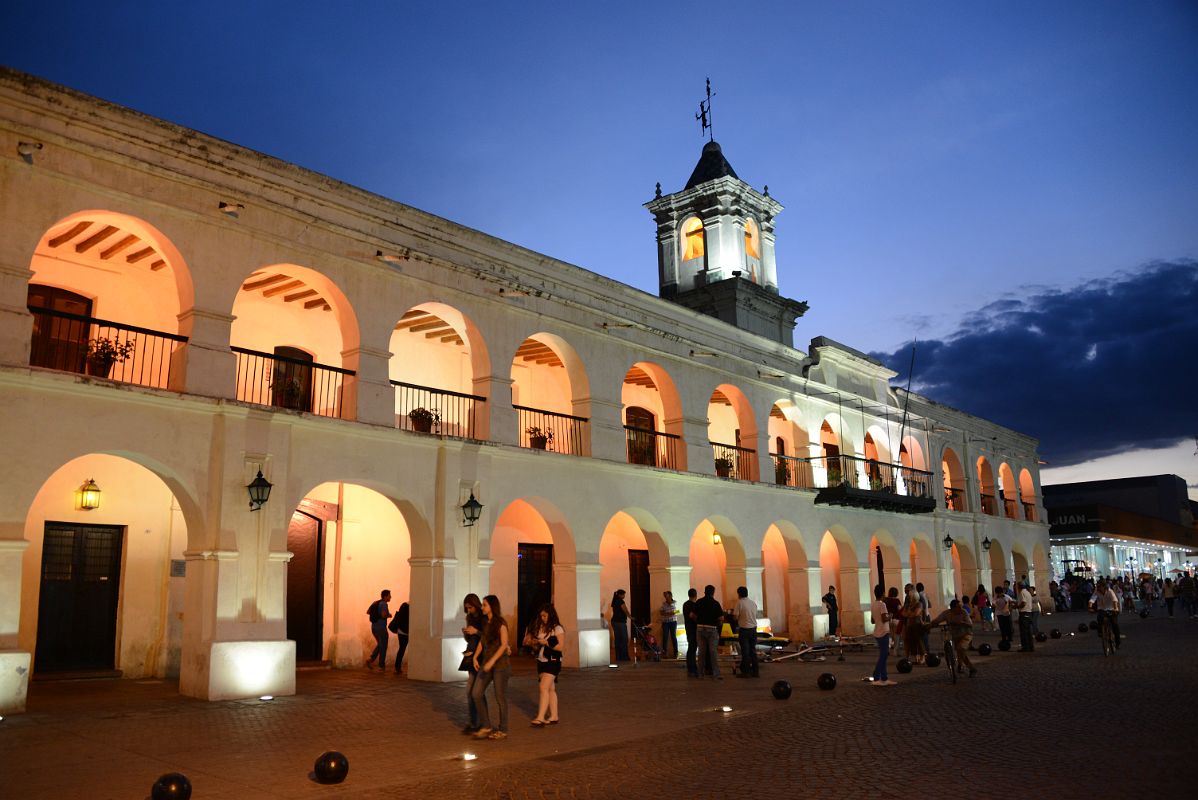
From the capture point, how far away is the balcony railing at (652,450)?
73.7ft

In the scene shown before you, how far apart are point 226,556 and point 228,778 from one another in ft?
19.0

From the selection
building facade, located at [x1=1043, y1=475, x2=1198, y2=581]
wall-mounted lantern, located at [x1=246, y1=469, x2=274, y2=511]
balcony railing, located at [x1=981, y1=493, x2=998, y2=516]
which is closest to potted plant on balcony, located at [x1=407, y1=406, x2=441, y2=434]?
wall-mounted lantern, located at [x1=246, y1=469, x2=274, y2=511]

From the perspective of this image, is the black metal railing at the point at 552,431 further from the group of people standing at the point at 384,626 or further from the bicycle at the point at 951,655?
the bicycle at the point at 951,655

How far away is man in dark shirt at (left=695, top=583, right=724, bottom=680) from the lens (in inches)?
671

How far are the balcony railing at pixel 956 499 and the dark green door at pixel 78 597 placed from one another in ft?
93.9

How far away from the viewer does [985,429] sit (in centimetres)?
3900

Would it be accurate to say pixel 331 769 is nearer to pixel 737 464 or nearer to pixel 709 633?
pixel 709 633

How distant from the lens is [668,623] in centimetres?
2092

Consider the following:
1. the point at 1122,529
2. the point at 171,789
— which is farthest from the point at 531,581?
the point at 1122,529

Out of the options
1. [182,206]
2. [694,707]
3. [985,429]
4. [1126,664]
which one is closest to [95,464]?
[182,206]

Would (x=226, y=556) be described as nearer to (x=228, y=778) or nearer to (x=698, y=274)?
(x=228, y=778)

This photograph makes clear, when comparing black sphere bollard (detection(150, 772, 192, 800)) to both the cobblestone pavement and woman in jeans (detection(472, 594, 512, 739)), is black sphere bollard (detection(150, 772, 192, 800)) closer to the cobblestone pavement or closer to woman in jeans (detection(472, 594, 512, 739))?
the cobblestone pavement

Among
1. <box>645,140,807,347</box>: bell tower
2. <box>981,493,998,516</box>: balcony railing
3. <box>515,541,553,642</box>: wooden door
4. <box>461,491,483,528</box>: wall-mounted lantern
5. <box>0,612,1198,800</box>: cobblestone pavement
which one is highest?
<box>645,140,807,347</box>: bell tower

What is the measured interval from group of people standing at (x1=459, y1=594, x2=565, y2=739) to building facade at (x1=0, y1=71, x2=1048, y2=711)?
458 centimetres
